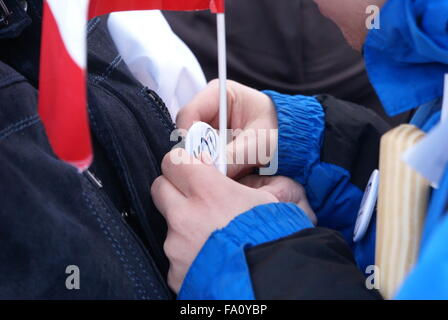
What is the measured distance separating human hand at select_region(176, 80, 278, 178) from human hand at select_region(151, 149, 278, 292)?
0.42 feet

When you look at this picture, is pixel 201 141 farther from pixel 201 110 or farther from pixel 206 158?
pixel 201 110

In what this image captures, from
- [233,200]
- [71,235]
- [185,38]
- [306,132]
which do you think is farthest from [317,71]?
[71,235]

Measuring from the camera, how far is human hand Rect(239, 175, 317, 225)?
2.13 feet

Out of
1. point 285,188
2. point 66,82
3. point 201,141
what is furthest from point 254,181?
point 66,82

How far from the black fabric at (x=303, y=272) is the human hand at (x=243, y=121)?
220mm

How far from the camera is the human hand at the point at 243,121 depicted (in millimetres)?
644

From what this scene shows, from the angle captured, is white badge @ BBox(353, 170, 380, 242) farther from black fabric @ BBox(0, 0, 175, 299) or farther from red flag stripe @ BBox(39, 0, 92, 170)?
red flag stripe @ BBox(39, 0, 92, 170)

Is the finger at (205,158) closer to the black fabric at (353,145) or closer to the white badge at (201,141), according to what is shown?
the white badge at (201,141)

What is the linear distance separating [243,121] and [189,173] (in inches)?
9.9

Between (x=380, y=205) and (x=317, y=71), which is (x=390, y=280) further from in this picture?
A: (x=317, y=71)

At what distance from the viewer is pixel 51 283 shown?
39 centimetres

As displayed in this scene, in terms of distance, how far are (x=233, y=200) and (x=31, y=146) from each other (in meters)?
0.17
